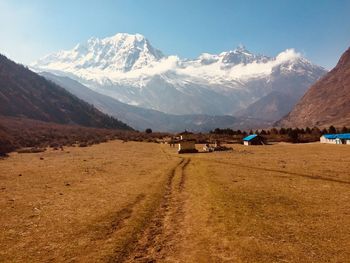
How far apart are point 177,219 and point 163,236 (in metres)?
2.95

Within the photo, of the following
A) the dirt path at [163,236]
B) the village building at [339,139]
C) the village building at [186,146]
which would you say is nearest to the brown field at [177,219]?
the dirt path at [163,236]

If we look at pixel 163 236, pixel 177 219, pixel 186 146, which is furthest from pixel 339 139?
pixel 163 236

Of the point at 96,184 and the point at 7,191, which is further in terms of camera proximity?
the point at 96,184

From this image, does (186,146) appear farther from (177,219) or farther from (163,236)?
(163,236)

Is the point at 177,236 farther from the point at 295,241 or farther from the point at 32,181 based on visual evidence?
the point at 32,181

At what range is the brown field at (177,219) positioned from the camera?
15.5 m

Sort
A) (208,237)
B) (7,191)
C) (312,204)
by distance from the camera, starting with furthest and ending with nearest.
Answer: (7,191) < (312,204) < (208,237)

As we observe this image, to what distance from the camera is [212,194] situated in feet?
88.2

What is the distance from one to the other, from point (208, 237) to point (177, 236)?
1529 millimetres

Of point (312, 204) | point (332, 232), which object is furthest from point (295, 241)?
point (312, 204)

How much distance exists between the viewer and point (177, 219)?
20.5 metres

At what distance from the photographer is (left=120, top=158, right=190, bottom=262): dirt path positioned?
50.1ft

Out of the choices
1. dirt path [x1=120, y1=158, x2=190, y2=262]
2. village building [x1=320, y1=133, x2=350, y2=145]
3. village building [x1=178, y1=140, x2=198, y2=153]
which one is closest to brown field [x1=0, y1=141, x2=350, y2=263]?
dirt path [x1=120, y1=158, x2=190, y2=262]

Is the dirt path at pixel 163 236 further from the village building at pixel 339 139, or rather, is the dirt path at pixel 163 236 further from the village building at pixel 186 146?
the village building at pixel 339 139
